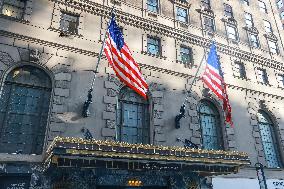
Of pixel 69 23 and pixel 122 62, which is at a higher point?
pixel 69 23

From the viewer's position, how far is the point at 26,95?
14359mm

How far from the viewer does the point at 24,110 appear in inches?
551

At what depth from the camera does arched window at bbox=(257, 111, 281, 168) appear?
68.4ft

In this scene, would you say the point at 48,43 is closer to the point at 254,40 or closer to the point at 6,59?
the point at 6,59

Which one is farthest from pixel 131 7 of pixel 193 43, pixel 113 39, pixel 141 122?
pixel 141 122

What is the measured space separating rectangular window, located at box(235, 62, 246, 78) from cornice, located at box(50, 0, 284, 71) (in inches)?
25.6

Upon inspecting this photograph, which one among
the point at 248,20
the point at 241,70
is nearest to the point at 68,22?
the point at 241,70

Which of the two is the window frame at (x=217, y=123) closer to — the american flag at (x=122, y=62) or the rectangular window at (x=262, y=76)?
the rectangular window at (x=262, y=76)

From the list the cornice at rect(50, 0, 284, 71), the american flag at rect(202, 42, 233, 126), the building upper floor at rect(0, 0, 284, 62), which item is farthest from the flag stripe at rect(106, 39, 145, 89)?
the cornice at rect(50, 0, 284, 71)

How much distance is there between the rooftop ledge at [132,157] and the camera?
36.8 ft

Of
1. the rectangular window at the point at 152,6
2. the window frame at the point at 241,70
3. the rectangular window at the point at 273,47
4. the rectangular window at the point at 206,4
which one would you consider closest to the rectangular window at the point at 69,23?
the rectangular window at the point at 152,6

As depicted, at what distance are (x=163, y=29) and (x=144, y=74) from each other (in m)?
4.28

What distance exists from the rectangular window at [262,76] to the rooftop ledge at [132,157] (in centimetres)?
1066

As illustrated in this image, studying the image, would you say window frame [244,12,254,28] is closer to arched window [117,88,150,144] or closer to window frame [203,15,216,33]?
window frame [203,15,216,33]
